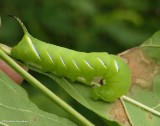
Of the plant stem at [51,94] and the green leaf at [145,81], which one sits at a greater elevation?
the plant stem at [51,94]

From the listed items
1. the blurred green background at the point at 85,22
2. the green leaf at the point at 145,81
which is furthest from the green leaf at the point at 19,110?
the blurred green background at the point at 85,22

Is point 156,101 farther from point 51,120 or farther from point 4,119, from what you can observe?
point 4,119

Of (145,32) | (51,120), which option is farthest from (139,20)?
(51,120)

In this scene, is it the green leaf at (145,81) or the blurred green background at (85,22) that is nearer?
the green leaf at (145,81)

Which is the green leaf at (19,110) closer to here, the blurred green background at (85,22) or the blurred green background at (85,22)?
the blurred green background at (85,22)

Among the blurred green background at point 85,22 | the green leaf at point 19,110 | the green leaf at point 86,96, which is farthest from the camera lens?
the blurred green background at point 85,22

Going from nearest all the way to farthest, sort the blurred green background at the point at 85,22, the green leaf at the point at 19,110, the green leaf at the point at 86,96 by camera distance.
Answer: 1. the green leaf at the point at 19,110
2. the green leaf at the point at 86,96
3. the blurred green background at the point at 85,22

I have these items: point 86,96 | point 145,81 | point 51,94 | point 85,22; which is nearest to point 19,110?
point 51,94

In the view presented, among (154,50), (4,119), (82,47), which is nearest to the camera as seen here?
(4,119)
